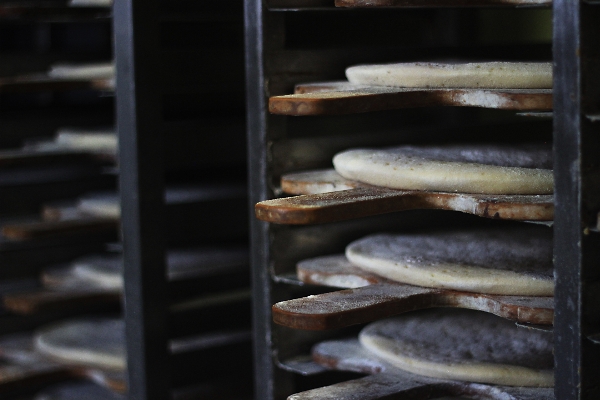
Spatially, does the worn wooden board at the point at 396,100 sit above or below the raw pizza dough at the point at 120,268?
above

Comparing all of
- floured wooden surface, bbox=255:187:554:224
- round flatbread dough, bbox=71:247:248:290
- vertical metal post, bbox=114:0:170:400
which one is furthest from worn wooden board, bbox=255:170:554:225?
round flatbread dough, bbox=71:247:248:290

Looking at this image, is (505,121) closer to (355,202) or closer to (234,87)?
(234,87)

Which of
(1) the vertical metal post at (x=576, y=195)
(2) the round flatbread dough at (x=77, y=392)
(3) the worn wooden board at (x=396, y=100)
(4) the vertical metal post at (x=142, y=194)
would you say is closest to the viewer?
(1) the vertical metal post at (x=576, y=195)

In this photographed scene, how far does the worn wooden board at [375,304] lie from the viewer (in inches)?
45.5

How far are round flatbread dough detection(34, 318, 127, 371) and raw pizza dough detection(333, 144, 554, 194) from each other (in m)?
0.82

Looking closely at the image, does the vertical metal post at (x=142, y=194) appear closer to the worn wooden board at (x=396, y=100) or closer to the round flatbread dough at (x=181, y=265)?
the round flatbread dough at (x=181, y=265)

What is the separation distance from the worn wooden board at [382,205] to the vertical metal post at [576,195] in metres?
0.08

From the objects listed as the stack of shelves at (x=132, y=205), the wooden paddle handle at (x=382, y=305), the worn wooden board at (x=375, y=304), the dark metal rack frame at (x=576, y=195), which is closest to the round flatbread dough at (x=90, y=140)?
the stack of shelves at (x=132, y=205)

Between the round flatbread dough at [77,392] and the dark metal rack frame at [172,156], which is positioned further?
the round flatbread dough at [77,392]

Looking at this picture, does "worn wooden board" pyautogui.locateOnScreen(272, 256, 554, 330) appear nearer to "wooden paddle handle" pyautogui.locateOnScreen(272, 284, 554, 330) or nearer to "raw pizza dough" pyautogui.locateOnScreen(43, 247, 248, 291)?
"wooden paddle handle" pyautogui.locateOnScreen(272, 284, 554, 330)

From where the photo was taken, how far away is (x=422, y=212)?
1654 millimetres

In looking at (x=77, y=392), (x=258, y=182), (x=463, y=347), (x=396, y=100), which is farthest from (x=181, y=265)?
(x=396, y=100)

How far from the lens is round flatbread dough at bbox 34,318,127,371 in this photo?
201 centimetres
